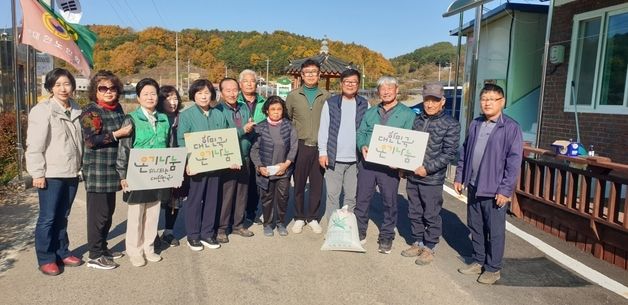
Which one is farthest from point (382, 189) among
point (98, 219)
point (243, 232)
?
point (98, 219)

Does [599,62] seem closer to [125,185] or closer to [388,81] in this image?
[388,81]

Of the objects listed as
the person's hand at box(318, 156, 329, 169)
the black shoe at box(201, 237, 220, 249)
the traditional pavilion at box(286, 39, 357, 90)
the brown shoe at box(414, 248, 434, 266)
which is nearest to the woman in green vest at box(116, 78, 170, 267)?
the black shoe at box(201, 237, 220, 249)

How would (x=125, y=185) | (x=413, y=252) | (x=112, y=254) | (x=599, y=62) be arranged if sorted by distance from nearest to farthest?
(x=125, y=185)
(x=112, y=254)
(x=413, y=252)
(x=599, y=62)

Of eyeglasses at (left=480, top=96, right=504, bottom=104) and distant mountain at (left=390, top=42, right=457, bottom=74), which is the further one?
distant mountain at (left=390, top=42, right=457, bottom=74)

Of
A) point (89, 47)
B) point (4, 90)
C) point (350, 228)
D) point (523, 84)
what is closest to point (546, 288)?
point (350, 228)

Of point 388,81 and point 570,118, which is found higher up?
point 388,81

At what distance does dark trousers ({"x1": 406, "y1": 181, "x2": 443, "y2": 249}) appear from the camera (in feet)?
14.8

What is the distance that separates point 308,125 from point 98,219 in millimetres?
2436

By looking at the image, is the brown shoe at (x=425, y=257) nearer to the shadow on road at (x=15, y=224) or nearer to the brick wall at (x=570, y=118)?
the shadow on road at (x=15, y=224)

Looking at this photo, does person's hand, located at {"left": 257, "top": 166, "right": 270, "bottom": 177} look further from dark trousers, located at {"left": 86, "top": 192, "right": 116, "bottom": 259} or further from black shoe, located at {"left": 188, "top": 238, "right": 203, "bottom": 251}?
dark trousers, located at {"left": 86, "top": 192, "right": 116, "bottom": 259}

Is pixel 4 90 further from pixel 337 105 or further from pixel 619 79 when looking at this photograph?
pixel 619 79

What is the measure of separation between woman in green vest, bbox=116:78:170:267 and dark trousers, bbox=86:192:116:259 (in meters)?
0.17

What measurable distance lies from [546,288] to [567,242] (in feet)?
5.09

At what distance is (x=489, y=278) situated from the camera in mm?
4051
